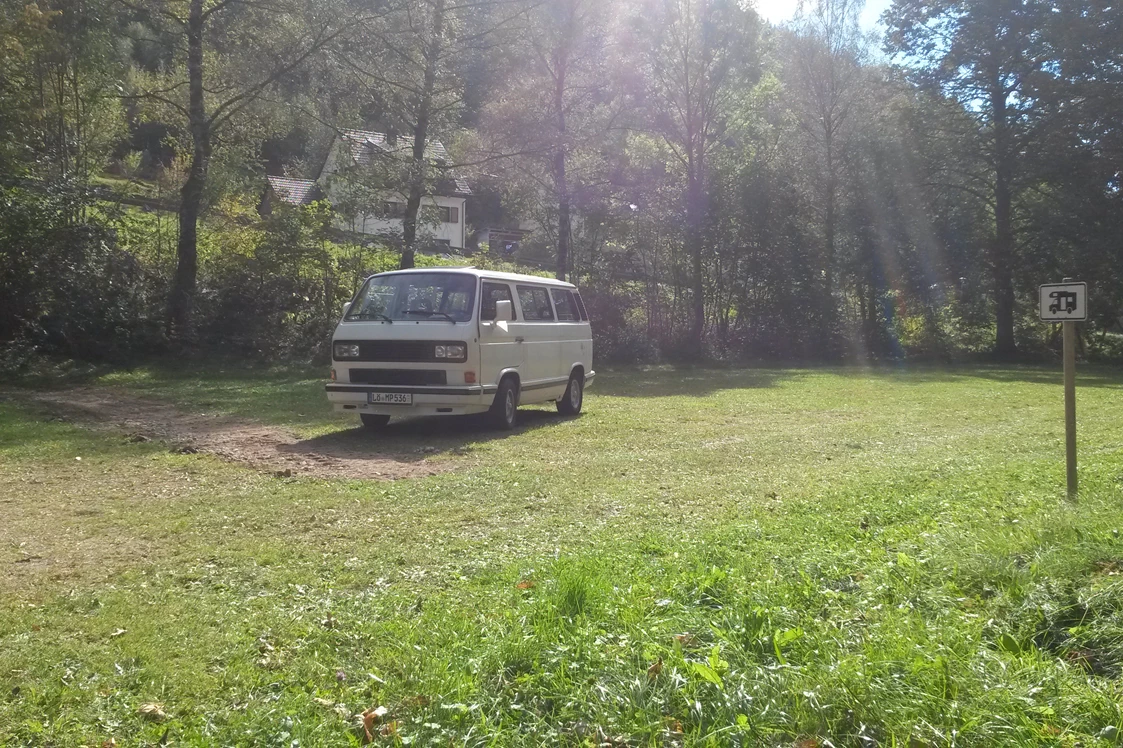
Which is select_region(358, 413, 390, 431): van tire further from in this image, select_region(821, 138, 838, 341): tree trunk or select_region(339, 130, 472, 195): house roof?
select_region(821, 138, 838, 341): tree trunk

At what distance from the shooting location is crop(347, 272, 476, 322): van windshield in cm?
1148

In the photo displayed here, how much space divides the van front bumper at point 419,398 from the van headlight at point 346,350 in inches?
15.1

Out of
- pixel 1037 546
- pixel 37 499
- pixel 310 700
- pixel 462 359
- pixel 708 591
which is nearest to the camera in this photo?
pixel 310 700

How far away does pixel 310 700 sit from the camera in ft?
12.2

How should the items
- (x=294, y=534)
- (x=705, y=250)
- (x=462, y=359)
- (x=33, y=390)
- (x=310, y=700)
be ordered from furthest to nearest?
(x=705, y=250) → (x=33, y=390) → (x=462, y=359) → (x=294, y=534) → (x=310, y=700)

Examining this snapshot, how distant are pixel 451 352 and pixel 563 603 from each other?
6839 millimetres

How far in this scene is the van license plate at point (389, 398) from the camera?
11109 millimetres

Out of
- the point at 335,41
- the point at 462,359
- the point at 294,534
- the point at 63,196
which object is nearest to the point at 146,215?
the point at 63,196

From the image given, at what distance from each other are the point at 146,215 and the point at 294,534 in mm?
18390

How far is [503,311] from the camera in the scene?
11.9 metres

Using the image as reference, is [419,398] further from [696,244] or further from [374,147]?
[696,244]

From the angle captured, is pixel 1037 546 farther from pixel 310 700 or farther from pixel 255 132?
pixel 255 132

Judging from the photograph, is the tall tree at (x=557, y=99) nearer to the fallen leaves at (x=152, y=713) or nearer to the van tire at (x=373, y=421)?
the van tire at (x=373, y=421)

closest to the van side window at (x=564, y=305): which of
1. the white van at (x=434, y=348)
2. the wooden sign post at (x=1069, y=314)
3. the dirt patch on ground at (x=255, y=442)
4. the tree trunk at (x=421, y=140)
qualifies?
the white van at (x=434, y=348)
